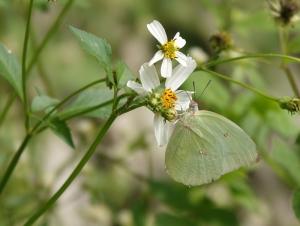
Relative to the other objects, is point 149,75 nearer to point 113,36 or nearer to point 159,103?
point 159,103

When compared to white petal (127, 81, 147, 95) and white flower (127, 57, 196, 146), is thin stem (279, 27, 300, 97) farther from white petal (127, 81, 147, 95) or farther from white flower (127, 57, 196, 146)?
white petal (127, 81, 147, 95)

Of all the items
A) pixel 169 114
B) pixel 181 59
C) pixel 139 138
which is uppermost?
pixel 139 138

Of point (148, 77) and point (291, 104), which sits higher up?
point (291, 104)

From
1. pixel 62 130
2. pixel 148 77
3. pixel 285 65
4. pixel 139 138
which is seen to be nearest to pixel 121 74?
pixel 148 77

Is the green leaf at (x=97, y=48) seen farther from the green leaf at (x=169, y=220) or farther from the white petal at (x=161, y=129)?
the green leaf at (x=169, y=220)

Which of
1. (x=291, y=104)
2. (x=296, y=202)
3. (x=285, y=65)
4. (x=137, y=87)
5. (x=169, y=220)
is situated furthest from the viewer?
(x=169, y=220)

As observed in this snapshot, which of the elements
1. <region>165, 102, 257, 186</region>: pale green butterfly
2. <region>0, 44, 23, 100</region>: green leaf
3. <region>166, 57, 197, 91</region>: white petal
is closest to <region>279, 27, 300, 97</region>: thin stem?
<region>165, 102, 257, 186</region>: pale green butterfly

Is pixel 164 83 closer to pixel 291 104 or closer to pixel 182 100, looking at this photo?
pixel 182 100
